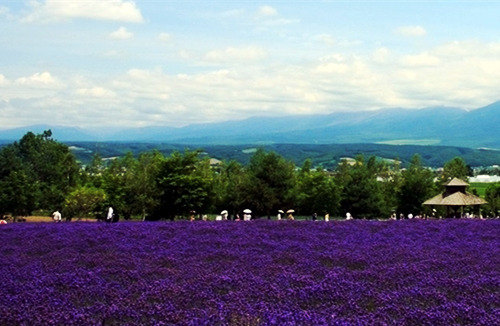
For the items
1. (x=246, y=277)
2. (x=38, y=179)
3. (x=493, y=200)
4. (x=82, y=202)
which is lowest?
(x=493, y=200)

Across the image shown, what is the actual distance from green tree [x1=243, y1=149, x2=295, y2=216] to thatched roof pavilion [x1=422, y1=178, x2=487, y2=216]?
2012 centimetres

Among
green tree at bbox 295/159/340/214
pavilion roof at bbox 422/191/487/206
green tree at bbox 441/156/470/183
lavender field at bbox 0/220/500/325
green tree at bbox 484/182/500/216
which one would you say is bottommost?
green tree at bbox 484/182/500/216

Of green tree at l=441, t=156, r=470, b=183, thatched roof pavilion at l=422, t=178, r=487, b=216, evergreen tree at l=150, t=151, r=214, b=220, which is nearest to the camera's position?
thatched roof pavilion at l=422, t=178, r=487, b=216

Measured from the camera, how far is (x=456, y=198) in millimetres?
38938

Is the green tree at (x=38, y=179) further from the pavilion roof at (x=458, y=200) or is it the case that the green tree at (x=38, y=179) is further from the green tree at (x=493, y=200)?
the green tree at (x=493, y=200)

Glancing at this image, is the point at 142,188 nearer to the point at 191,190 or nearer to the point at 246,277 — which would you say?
the point at 191,190

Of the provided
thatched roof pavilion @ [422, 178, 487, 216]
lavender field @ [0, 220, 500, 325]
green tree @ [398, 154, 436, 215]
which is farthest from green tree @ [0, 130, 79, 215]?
lavender field @ [0, 220, 500, 325]

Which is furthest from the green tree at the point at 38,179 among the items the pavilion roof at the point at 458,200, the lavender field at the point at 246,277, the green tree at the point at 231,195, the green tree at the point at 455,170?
the green tree at the point at 455,170

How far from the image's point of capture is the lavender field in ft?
28.1

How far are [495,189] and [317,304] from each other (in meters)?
101

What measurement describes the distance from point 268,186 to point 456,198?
23.2 m

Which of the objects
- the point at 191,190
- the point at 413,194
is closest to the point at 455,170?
the point at 413,194

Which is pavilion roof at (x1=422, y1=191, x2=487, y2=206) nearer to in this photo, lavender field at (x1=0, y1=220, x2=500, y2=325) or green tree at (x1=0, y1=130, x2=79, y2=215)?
lavender field at (x1=0, y1=220, x2=500, y2=325)

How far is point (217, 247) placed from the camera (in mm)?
15875
